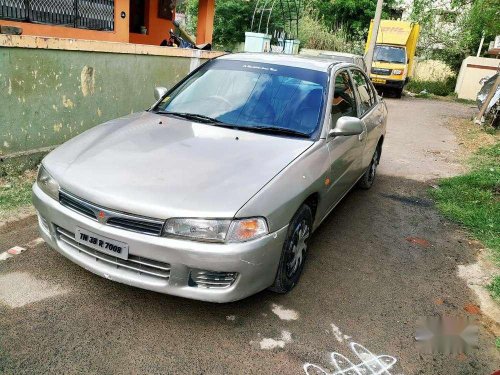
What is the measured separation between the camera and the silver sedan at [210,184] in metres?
2.55

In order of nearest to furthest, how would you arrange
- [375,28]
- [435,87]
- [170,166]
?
1. [170,166]
2. [375,28]
3. [435,87]

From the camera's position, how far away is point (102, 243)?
2.67 metres

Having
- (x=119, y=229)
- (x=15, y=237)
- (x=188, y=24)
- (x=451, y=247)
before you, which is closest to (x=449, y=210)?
(x=451, y=247)

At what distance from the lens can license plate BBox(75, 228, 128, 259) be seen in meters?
2.62

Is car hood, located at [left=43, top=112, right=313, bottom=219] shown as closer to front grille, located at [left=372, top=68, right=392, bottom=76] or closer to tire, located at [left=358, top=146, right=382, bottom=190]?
tire, located at [left=358, top=146, right=382, bottom=190]

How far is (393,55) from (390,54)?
0.46 ft

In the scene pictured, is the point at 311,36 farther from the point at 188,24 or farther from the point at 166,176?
the point at 166,176

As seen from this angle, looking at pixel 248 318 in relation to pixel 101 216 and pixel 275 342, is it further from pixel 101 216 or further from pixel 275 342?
pixel 101 216

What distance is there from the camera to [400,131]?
11.6m

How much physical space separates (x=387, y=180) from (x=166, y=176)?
16.0 feet

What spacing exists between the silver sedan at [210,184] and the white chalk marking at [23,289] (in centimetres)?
33

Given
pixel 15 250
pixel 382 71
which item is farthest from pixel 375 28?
pixel 15 250

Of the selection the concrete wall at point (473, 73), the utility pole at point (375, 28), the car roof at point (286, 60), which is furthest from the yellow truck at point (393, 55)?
the car roof at point (286, 60)

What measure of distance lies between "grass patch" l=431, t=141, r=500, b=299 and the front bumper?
224cm
